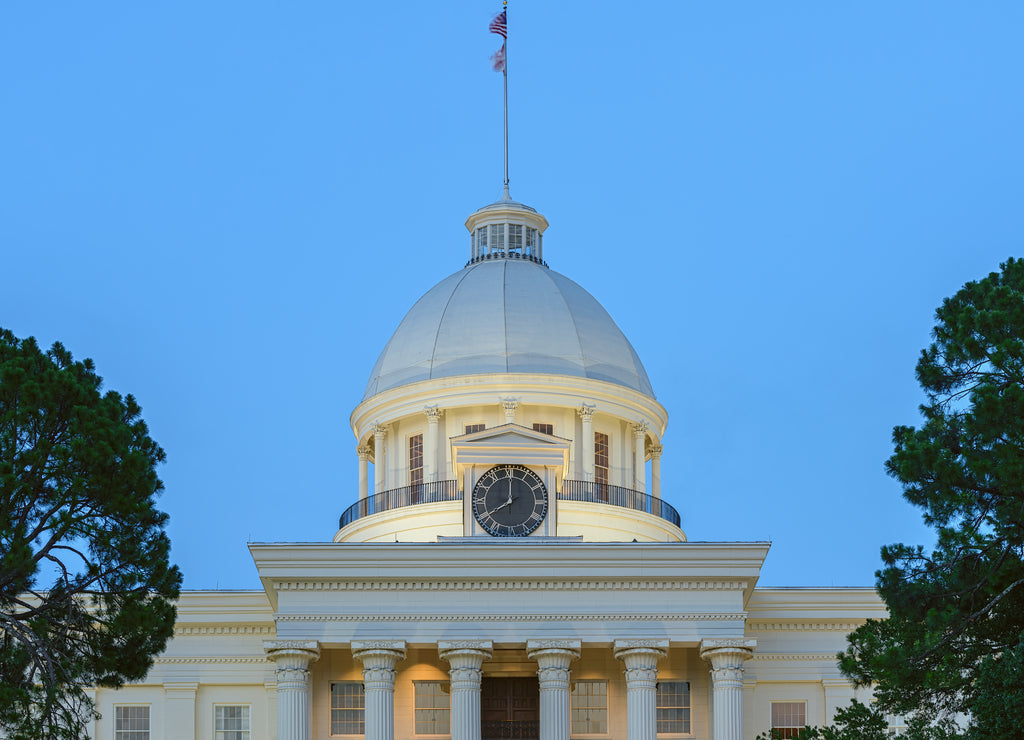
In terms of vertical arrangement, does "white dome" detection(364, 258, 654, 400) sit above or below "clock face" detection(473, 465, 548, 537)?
above

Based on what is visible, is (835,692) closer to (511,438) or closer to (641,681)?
(641,681)

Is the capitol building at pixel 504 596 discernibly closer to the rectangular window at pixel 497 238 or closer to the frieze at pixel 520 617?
the frieze at pixel 520 617

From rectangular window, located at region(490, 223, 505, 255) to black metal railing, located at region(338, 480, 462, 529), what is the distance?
993 centimetres

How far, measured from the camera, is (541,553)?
169ft

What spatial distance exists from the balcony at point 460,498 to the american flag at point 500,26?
17063 mm

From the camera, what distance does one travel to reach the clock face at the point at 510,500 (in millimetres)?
55094

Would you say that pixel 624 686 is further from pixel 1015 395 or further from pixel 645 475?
pixel 1015 395

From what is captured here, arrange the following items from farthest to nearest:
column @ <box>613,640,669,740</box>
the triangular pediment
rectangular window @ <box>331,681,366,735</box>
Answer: the triangular pediment, rectangular window @ <box>331,681,366,735</box>, column @ <box>613,640,669,740</box>

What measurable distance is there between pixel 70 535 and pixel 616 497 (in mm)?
27136

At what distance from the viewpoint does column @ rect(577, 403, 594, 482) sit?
60406 millimetres

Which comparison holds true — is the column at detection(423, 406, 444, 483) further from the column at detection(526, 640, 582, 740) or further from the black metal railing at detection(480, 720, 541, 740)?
the column at detection(526, 640, 582, 740)

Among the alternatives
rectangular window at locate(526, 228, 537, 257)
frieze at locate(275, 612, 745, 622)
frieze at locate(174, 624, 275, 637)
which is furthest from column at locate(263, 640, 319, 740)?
rectangular window at locate(526, 228, 537, 257)

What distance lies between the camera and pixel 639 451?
62812 mm

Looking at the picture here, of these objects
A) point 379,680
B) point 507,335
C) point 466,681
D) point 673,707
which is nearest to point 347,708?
point 379,680
